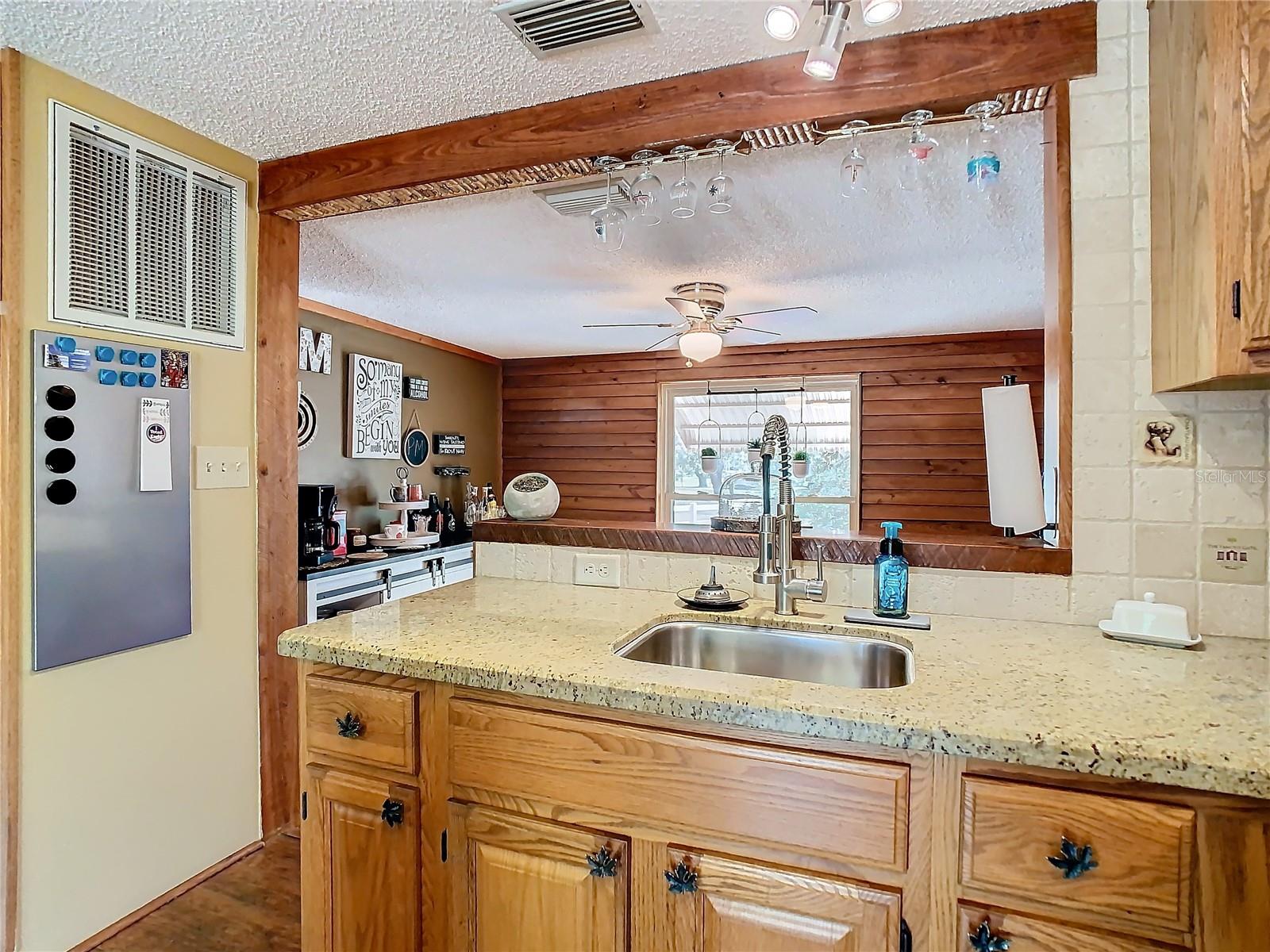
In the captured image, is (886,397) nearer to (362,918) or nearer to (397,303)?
(397,303)

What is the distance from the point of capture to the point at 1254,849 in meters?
0.81

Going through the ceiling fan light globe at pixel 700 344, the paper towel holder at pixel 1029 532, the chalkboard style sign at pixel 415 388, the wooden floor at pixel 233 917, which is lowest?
the wooden floor at pixel 233 917

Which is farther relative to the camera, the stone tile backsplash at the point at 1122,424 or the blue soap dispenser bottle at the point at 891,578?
the blue soap dispenser bottle at the point at 891,578

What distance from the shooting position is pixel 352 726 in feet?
4.24

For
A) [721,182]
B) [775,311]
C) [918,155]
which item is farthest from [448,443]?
[918,155]

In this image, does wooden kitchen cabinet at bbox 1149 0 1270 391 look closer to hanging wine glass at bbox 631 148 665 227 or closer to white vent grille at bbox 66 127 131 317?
hanging wine glass at bbox 631 148 665 227

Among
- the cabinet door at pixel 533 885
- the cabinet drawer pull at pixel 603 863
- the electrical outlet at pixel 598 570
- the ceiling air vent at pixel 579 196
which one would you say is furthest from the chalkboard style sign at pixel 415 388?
the cabinet drawer pull at pixel 603 863

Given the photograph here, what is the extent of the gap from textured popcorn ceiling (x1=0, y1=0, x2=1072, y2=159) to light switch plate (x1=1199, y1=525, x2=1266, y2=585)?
117 centimetres

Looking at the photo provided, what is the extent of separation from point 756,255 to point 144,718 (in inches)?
112

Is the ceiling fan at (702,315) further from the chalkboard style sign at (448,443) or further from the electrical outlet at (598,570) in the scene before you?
the chalkboard style sign at (448,443)

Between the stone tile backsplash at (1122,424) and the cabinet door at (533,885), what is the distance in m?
0.98

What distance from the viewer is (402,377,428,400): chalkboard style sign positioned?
4883mm

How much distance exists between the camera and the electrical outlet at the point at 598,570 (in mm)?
1829

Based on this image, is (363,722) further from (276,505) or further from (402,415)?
(402,415)
